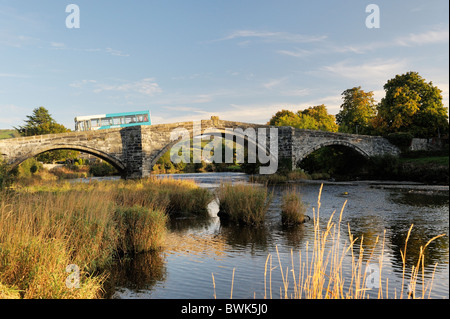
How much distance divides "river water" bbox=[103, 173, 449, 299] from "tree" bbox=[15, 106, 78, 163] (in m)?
44.1

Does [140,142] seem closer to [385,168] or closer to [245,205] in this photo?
[245,205]

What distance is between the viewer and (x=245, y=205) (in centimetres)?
1241

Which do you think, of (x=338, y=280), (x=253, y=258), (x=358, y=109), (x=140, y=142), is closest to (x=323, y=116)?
(x=358, y=109)

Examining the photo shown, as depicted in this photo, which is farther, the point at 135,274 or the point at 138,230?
the point at 138,230

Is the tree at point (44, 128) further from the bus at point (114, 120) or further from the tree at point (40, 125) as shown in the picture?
the bus at point (114, 120)

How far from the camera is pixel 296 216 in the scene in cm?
1212

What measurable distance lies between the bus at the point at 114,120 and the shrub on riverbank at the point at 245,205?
25.2 m

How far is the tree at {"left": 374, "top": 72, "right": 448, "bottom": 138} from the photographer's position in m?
44.9

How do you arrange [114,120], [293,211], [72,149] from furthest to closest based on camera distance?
[114,120] < [72,149] < [293,211]

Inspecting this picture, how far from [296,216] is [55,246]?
27.2ft

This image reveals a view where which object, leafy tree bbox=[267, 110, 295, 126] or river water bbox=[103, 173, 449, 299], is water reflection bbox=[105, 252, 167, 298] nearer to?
river water bbox=[103, 173, 449, 299]

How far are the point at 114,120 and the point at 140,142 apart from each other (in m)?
6.14
